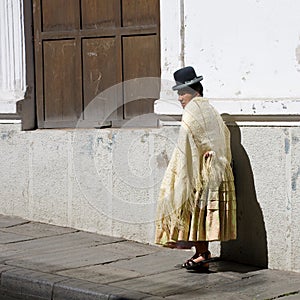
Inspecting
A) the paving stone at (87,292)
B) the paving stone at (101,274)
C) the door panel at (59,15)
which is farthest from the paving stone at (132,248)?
the door panel at (59,15)

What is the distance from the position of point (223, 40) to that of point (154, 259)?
187cm

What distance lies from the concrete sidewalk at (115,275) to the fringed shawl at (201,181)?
352 millimetres

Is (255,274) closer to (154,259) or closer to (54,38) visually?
(154,259)

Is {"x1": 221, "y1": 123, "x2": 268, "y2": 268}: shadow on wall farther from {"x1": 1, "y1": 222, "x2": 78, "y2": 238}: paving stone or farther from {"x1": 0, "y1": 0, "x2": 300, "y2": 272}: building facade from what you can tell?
{"x1": 1, "y1": 222, "x2": 78, "y2": 238}: paving stone

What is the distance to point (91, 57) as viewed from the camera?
9.04 metres

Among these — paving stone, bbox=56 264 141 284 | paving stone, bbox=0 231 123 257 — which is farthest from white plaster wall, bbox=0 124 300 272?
paving stone, bbox=56 264 141 284

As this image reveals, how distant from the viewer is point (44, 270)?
736 centimetres

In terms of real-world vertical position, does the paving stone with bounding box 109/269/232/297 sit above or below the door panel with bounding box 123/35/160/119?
below

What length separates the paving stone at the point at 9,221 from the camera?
9383 mm

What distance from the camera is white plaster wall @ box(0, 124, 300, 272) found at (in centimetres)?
716

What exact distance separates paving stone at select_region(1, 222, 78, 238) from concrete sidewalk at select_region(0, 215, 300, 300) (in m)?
0.24

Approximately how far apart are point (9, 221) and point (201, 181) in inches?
118

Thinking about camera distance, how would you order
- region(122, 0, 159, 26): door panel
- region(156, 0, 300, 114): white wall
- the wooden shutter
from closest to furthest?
region(156, 0, 300, 114): white wall → region(122, 0, 159, 26): door panel → the wooden shutter

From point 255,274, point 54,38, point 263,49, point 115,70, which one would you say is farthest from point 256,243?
point 54,38
